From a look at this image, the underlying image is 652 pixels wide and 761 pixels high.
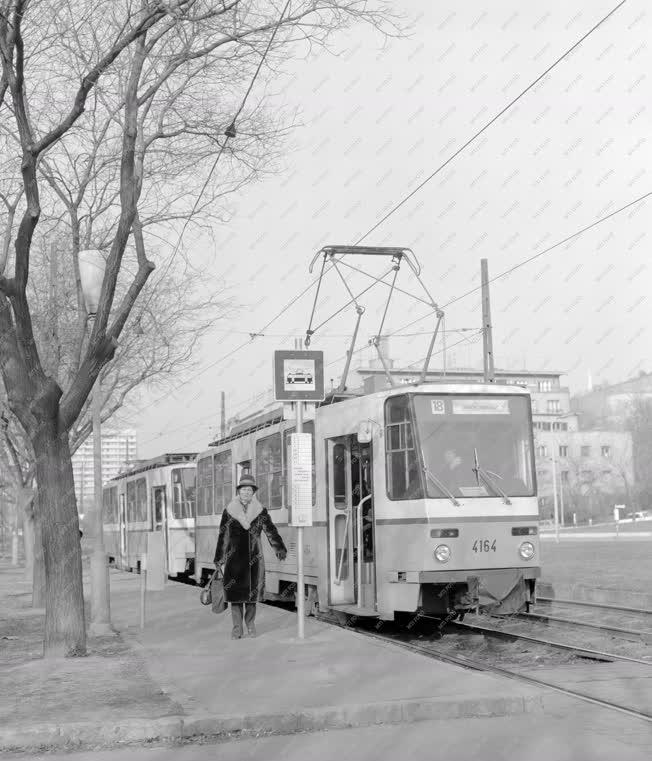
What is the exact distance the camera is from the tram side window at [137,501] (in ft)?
108

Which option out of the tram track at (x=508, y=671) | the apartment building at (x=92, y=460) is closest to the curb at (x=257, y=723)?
the tram track at (x=508, y=671)

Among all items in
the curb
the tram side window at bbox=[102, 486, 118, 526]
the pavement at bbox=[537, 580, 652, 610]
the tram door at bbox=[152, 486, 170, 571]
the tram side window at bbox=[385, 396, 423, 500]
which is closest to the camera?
the curb

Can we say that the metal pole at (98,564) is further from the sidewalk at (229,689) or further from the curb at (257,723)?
the curb at (257,723)

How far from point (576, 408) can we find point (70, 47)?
137160 millimetres

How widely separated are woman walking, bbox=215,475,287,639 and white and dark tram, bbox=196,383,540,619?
1.73 metres

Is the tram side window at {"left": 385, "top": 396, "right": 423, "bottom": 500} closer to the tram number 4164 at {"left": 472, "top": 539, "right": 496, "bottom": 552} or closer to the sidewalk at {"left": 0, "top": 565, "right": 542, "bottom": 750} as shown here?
the tram number 4164 at {"left": 472, "top": 539, "right": 496, "bottom": 552}

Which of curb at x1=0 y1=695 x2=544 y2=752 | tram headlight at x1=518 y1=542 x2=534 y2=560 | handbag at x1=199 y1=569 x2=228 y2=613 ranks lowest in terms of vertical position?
curb at x1=0 y1=695 x2=544 y2=752

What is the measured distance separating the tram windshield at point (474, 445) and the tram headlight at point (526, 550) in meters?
0.61

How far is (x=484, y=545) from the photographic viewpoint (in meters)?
13.7

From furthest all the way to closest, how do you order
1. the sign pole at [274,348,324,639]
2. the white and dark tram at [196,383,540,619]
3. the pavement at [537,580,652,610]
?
1. the pavement at [537,580,652,610]
2. the white and dark tram at [196,383,540,619]
3. the sign pole at [274,348,324,639]

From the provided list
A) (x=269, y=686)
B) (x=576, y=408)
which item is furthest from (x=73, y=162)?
(x=576, y=408)

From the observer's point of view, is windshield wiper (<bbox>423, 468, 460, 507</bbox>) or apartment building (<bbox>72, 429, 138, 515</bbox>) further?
apartment building (<bbox>72, 429, 138, 515</bbox>)

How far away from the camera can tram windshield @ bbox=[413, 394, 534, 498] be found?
13.8m

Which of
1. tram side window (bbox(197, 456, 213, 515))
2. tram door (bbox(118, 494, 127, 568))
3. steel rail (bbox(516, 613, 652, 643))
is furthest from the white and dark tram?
tram door (bbox(118, 494, 127, 568))
